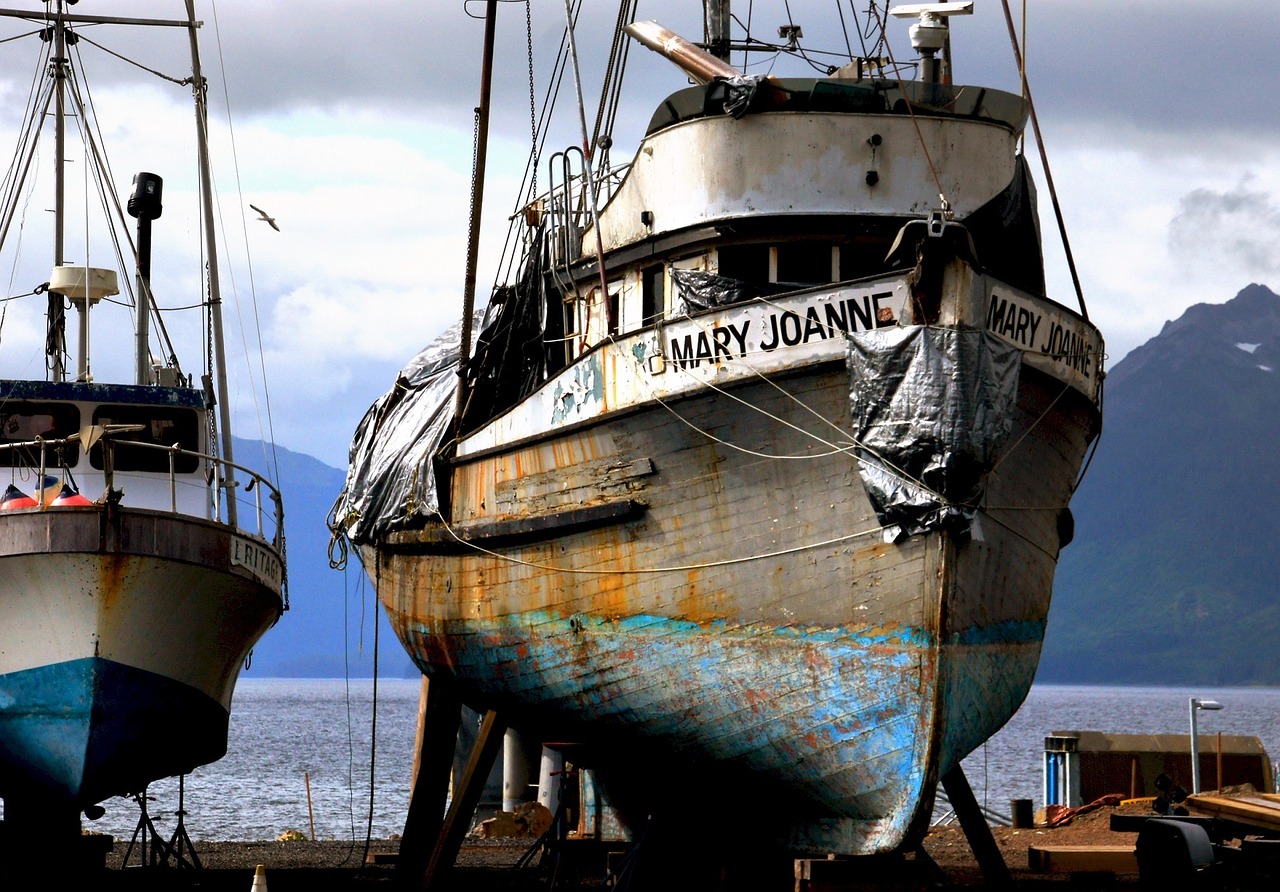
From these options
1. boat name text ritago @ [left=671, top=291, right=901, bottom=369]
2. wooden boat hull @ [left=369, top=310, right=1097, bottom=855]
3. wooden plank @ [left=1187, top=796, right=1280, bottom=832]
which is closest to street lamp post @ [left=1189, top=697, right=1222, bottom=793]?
wooden boat hull @ [left=369, top=310, right=1097, bottom=855]

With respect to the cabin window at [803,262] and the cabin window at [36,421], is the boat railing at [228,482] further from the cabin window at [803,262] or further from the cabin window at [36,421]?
the cabin window at [803,262]

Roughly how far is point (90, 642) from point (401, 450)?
4.16 metres

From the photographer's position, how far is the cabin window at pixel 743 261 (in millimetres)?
16469

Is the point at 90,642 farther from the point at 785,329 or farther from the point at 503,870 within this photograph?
the point at 785,329

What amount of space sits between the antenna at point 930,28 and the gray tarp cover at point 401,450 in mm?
6173

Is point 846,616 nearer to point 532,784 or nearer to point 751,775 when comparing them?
point 751,775

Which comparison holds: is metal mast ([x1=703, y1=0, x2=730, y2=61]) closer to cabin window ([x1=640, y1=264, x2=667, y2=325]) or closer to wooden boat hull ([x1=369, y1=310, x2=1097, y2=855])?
cabin window ([x1=640, y1=264, x2=667, y2=325])

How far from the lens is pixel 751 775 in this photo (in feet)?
50.5

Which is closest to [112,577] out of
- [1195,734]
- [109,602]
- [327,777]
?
[109,602]

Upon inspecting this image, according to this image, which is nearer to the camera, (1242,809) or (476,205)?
(1242,809)

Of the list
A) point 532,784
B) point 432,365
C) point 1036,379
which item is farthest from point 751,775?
point 532,784

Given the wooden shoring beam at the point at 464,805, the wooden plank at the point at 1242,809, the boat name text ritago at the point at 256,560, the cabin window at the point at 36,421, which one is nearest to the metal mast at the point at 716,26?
the boat name text ritago at the point at 256,560

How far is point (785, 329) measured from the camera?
14.8 metres

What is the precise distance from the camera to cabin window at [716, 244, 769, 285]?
16469 mm
